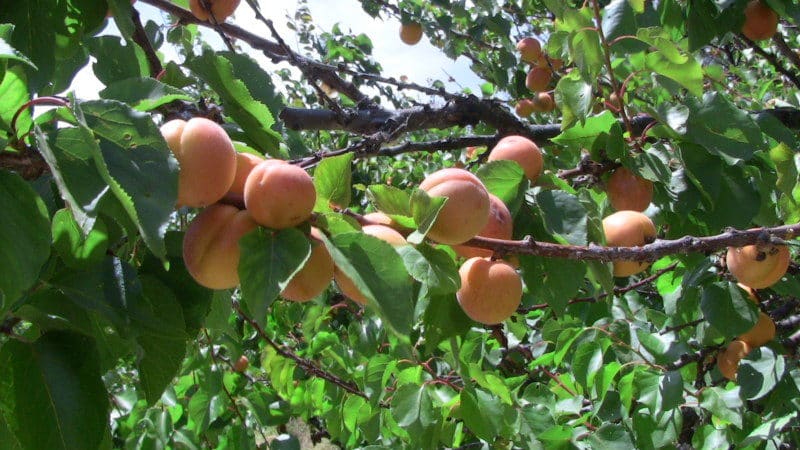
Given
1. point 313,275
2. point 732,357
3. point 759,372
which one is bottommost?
point 732,357

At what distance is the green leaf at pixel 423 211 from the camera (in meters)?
0.57

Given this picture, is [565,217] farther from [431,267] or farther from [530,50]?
[530,50]

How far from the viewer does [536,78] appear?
8.13ft

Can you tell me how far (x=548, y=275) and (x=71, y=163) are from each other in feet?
2.03

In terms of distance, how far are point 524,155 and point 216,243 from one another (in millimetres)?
561

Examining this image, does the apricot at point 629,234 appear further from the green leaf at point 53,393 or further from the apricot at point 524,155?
the green leaf at point 53,393

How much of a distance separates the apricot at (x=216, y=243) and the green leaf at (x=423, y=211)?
0.14 metres

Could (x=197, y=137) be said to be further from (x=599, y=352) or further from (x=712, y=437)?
(x=712, y=437)

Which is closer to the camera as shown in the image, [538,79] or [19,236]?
[19,236]

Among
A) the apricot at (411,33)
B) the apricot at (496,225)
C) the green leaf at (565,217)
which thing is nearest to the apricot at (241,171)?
the apricot at (496,225)

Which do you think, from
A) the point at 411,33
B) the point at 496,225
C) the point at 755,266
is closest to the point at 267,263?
the point at 496,225

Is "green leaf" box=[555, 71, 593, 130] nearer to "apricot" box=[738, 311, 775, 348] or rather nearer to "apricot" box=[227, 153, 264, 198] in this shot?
"apricot" box=[227, 153, 264, 198]

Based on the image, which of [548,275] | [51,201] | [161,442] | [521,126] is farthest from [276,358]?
[51,201]

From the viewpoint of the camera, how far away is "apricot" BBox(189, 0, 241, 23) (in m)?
1.24
